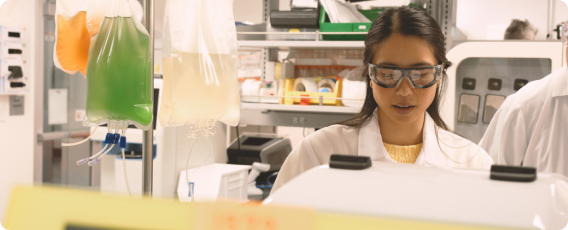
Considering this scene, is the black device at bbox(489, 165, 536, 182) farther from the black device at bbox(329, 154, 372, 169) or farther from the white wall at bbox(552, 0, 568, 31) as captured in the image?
the white wall at bbox(552, 0, 568, 31)

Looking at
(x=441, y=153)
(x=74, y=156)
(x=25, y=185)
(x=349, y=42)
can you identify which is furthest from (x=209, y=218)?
(x=74, y=156)

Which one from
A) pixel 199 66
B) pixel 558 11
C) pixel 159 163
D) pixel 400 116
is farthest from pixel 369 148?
pixel 558 11

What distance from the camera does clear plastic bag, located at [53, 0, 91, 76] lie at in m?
0.97

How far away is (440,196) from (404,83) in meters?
0.74

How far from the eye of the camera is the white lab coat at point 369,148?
1.26 meters

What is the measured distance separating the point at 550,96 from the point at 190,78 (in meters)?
1.45

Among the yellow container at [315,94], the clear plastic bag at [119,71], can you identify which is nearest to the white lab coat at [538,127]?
the yellow container at [315,94]

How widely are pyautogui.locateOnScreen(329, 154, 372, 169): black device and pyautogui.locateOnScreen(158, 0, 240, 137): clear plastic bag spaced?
373mm

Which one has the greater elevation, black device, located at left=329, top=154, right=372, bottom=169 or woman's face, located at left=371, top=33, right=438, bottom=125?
woman's face, located at left=371, top=33, right=438, bottom=125

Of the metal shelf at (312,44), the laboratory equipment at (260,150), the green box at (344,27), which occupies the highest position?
the green box at (344,27)

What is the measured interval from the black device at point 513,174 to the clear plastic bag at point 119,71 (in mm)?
623

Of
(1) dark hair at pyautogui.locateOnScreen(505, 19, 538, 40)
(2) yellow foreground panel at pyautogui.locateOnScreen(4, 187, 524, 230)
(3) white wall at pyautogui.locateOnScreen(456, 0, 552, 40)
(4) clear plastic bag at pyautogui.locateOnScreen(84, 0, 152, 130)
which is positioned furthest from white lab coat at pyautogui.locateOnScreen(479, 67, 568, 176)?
(3) white wall at pyautogui.locateOnScreen(456, 0, 552, 40)

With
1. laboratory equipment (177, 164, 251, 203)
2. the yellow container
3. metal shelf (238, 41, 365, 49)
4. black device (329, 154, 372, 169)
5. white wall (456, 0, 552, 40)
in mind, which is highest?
white wall (456, 0, 552, 40)

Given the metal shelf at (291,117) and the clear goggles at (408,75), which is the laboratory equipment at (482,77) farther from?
the clear goggles at (408,75)
